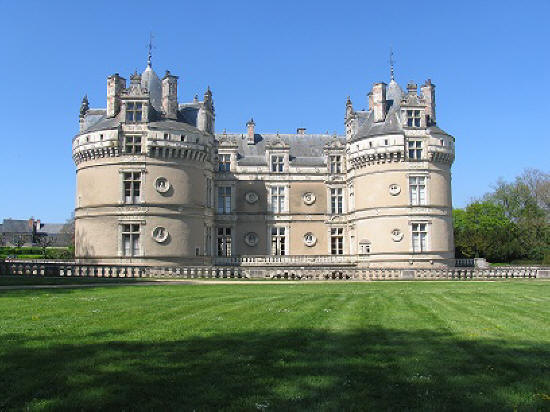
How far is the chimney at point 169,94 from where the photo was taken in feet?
131

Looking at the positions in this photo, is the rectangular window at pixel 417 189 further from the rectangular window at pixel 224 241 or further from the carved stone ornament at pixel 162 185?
the carved stone ornament at pixel 162 185

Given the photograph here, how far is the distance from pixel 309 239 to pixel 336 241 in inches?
92.3

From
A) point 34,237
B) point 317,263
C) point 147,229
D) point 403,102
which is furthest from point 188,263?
point 34,237

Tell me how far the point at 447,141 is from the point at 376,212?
789 cm

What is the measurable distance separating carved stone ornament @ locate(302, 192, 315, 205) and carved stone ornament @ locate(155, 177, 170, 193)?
42.9ft

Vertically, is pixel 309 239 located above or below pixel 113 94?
below

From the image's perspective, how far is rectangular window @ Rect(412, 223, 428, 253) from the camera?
41031 mm

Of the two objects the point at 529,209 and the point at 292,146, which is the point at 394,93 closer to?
the point at 292,146

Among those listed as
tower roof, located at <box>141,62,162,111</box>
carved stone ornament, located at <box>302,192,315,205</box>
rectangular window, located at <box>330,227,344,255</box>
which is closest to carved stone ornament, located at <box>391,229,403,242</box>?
rectangular window, located at <box>330,227,344,255</box>

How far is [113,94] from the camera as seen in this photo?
3975cm

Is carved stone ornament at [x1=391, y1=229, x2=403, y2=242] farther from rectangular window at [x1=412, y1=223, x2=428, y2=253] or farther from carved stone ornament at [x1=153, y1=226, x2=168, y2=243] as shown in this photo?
carved stone ornament at [x1=153, y1=226, x2=168, y2=243]

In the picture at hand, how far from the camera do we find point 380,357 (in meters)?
8.88

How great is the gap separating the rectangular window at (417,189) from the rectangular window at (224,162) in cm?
1521

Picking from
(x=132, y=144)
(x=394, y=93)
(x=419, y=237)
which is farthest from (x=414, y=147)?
(x=132, y=144)
